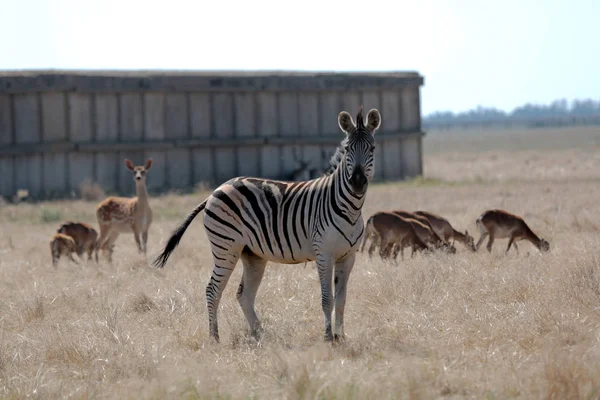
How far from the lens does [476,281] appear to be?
456 inches

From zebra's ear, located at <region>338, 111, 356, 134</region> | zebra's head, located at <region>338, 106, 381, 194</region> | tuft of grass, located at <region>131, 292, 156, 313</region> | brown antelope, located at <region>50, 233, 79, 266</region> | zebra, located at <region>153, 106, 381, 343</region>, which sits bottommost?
tuft of grass, located at <region>131, 292, 156, 313</region>

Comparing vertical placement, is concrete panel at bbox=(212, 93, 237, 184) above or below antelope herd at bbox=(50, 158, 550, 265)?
above

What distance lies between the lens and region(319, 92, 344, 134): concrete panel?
97.0 ft

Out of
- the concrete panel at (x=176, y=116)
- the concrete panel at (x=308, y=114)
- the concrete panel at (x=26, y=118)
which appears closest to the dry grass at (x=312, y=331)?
the concrete panel at (x=26, y=118)

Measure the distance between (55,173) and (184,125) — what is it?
4.05m

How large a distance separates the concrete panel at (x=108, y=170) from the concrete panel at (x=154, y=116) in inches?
45.6

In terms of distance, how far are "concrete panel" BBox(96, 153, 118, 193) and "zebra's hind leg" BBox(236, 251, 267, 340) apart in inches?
667

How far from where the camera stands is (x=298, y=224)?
32.6ft

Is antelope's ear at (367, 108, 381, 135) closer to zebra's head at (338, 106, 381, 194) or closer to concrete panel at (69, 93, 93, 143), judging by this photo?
zebra's head at (338, 106, 381, 194)

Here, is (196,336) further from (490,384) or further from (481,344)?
(490,384)

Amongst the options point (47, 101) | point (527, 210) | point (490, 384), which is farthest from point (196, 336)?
point (47, 101)

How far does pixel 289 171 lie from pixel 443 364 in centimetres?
2118

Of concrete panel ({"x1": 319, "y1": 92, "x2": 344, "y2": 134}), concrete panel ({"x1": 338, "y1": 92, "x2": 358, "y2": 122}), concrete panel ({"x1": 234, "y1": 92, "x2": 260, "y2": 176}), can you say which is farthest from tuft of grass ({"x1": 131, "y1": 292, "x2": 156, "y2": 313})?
concrete panel ({"x1": 338, "y1": 92, "x2": 358, "y2": 122})

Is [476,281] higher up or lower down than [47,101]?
lower down
